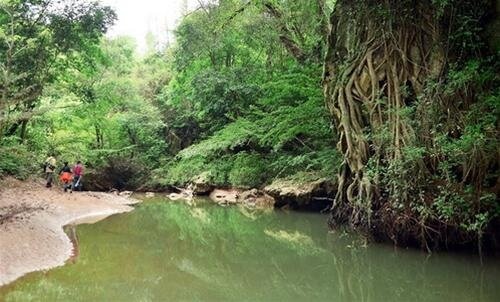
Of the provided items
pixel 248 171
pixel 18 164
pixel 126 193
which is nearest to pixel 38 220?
pixel 18 164

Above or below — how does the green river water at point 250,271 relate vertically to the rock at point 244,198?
above

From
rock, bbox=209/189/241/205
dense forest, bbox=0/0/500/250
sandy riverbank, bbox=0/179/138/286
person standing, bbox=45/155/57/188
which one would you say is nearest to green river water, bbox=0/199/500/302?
sandy riverbank, bbox=0/179/138/286

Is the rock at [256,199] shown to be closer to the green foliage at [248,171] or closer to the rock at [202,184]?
the green foliage at [248,171]

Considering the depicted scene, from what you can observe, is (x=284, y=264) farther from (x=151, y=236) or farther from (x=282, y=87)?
(x=282, y=87)

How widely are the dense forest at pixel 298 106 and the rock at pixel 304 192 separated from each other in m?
0.22

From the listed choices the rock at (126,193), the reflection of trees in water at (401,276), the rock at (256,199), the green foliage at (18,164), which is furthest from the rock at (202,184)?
the reflection of trees in water at (401,276)

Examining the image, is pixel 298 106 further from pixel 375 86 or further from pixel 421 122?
pixel 421 122

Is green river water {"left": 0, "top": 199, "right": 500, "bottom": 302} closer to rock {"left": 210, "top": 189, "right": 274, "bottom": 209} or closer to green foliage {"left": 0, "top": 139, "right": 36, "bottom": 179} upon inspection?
green foliage {"left": 0, "top": 139, "right": 36, "bottom": 179}

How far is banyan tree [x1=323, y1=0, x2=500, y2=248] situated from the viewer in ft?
28.2

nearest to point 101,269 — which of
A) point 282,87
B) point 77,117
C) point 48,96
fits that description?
point 282,87

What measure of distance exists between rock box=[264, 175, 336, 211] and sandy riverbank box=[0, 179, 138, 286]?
5.27 meters

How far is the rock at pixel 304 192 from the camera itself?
16.4 m

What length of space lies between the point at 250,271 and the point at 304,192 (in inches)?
328

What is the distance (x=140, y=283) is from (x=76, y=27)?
15.2 metres
